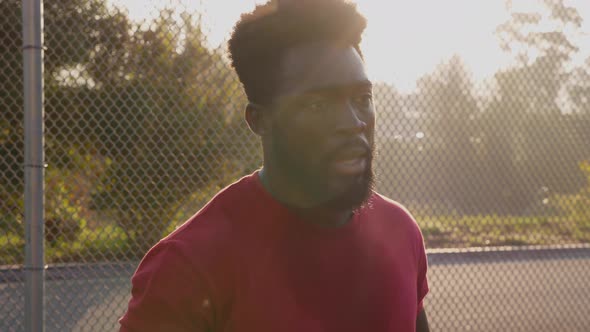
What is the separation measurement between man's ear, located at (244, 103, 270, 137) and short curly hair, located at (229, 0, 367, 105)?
0.8 inches

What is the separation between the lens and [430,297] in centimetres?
788

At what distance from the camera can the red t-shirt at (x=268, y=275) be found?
137cm

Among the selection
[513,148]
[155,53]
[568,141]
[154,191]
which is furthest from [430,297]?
[155,53]

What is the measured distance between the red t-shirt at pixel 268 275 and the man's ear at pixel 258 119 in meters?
0.14

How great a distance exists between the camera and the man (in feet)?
4.56

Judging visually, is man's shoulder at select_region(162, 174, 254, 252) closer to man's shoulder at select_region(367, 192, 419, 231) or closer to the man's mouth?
the man's mouth

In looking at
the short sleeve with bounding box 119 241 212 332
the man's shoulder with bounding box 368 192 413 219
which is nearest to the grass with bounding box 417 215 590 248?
the man's shoulder with bounding box 368 192 413 219

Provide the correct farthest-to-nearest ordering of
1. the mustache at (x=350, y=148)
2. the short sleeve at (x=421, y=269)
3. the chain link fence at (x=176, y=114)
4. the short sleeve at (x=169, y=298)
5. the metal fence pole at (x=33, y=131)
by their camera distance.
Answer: the chain link fence at (x=176, y=114) → the metal fence pole at (x=33, y=131) → the short sleeve at (x=421, y=269) → the mustache at (x=350, y=148) → the short sleeve at (x=169, y=298)

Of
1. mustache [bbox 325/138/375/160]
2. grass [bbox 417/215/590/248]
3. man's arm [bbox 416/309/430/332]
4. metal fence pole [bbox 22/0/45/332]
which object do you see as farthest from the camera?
grass [bbox 417/215/590/248]

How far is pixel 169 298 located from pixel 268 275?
227 mm

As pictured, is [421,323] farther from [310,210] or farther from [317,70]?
[317,70]

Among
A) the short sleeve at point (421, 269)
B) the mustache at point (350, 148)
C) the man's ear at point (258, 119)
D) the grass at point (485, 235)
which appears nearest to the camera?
the mustache at point (350, 148)

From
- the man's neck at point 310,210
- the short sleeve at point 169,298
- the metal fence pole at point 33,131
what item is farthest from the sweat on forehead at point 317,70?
the metal fence pole at point 33,131

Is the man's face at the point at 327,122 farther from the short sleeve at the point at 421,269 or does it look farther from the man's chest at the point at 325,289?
the short sleeve at the point at 421,269
